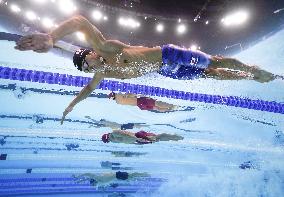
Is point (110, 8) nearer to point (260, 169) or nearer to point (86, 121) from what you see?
point (86, 121)

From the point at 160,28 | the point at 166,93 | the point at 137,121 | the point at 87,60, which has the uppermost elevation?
the point at 160,28

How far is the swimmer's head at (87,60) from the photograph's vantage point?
3.99 meters

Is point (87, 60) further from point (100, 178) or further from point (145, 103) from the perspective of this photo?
point (100, 178)

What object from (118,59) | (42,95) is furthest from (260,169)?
(118,59)

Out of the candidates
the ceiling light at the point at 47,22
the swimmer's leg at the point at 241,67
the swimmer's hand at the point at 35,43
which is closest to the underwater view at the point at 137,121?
the ceiling light at the point at 47,22

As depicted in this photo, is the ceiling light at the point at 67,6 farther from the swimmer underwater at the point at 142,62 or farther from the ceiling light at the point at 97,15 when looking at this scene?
the swimmer underwater at the point at 142,62

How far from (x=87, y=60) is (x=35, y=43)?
153cm

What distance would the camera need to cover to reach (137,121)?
33.9ft

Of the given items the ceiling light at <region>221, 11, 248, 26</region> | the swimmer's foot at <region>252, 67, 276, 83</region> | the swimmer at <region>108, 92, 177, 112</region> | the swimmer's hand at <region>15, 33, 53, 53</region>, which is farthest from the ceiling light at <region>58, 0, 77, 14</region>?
the swimmer's hand at <region>15, 33, 53, 53</region>

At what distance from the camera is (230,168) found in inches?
476

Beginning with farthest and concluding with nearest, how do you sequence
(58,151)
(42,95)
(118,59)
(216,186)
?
(216,186), (58,151), (42,95), (118,59)

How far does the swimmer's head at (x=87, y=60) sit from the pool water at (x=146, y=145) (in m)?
4.30

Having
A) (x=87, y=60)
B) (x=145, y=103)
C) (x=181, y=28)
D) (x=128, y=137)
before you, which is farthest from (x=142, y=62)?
(x=181, y=28)

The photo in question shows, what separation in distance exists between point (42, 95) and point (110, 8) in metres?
5.82
